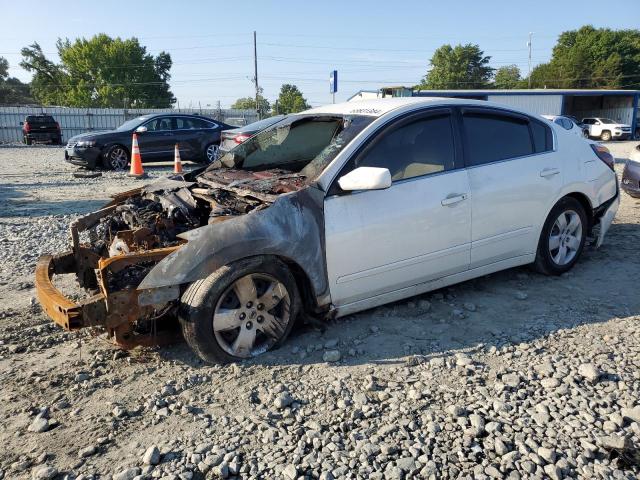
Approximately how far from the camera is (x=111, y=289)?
135 inches

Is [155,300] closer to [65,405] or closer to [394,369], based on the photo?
[65,405]

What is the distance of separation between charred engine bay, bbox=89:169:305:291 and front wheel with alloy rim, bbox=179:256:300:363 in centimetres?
38

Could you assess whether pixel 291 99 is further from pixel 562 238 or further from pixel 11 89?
pixel 562 238

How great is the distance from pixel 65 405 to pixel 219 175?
6.88 ft

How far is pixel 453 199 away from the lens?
4.14 metres

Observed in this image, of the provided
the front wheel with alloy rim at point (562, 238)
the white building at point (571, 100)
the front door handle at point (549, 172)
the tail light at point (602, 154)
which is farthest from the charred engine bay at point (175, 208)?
the white building at point (571, 100)

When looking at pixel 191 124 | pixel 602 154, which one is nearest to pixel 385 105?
pixel 602 154

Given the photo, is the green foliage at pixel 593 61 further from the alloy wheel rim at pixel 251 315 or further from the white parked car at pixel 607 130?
the alloy wheel rim at pixel 251 315

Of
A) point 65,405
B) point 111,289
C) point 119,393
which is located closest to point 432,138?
point 111,289

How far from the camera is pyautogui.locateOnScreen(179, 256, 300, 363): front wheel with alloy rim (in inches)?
132

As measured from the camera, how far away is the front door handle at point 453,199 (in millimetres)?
4105

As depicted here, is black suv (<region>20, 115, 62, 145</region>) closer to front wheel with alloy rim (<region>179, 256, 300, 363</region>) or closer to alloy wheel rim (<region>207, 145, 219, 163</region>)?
alloy wheel rim (<region>207, 145, 219, 163</region>)

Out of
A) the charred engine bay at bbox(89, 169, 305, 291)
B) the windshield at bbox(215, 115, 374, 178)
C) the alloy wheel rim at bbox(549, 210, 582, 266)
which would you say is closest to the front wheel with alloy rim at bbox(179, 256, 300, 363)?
the charred engine bay at bbox(89, 169, 305, 291)

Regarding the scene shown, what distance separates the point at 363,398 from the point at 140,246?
177cm
